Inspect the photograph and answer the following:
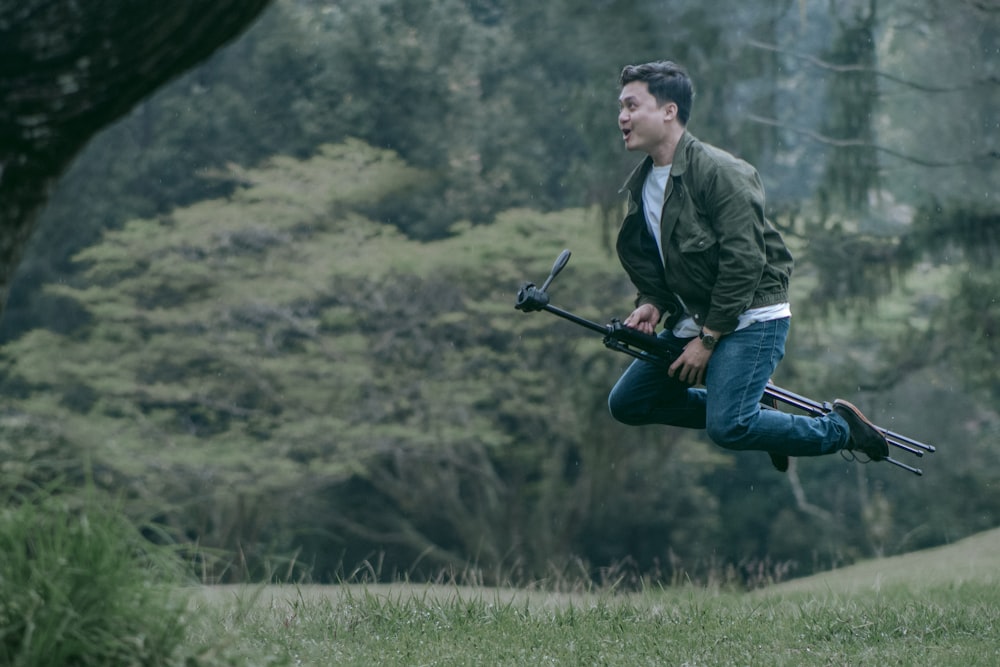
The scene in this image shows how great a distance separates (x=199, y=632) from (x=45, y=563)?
68 cm

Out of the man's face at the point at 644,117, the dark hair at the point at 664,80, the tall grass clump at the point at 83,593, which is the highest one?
the dark hair at the point at 664,80

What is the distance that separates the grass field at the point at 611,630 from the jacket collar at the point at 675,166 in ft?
4.53

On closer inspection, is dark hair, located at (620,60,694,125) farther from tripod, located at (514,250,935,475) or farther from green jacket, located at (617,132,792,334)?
tripod, located at (514,250,935,475)

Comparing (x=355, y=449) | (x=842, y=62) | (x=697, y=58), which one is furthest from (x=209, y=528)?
(x=842, y=62)

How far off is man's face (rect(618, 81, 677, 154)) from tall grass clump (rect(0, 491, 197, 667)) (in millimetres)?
2075

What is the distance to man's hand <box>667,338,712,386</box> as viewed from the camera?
3.87 meters

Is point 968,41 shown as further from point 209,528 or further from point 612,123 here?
point 209,528

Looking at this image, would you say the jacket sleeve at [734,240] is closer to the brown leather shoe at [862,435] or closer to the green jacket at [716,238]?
the green jacket at [716,238]

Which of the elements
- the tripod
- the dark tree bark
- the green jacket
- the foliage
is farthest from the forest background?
the dark tree bark

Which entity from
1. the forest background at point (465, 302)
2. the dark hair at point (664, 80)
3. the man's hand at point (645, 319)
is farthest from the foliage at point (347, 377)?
the dark hair at point (664, 80)

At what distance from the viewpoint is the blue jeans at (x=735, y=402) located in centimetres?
384

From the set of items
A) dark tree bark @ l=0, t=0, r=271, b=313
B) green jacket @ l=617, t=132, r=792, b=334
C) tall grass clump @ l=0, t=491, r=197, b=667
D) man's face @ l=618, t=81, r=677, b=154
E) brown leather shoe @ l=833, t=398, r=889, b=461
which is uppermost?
dark tree bark @ l=0, t=0, r=271, b=313

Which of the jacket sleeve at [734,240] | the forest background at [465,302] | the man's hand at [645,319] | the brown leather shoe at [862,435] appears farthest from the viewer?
the forest background at [465,302]

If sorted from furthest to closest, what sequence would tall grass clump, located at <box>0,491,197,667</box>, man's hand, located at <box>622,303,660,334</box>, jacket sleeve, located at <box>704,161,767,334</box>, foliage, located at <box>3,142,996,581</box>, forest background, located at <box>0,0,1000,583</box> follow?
foliage, located at <box>3,142,996,581</box>, forest background, located at <box>0,0,1000,583</box>, man's hand, located at <box>622,303,660,334</box>, jacket sleeve, located at <box>704,161,767,334</box>, tall grass clump, located at <box>0,491,197,667</box>
